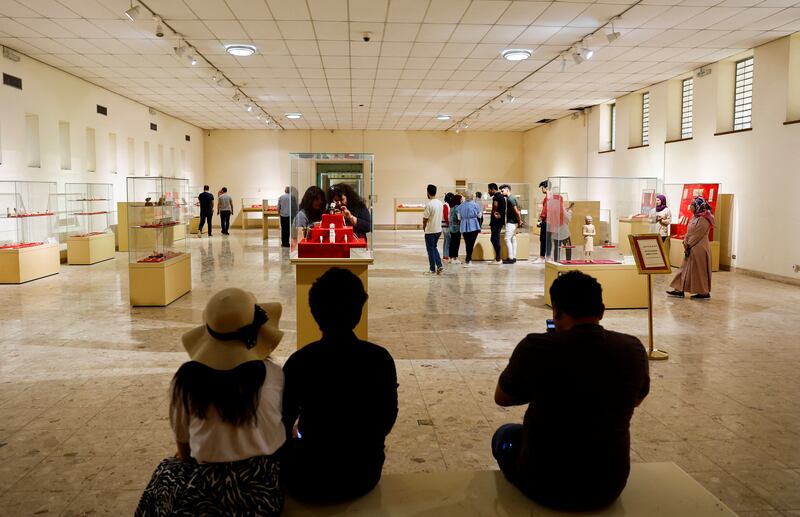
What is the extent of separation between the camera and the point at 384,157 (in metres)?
24.8

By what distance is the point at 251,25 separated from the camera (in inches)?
374

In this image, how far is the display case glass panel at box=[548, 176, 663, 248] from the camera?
930 cm

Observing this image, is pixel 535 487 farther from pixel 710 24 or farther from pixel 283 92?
pixel 283 92

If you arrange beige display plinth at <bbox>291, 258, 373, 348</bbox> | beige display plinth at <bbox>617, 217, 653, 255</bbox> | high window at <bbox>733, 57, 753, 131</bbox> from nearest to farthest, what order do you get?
beige display plinth at <bbox>291, 258, 373, 348</bbox> → beige display plinth at <bbox>617, 217, 653, 255</bbox> → high window at <bbox>733, 57, 753, 131</bbox>

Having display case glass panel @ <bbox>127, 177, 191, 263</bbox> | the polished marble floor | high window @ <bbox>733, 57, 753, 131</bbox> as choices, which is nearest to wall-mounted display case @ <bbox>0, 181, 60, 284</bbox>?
→ the polished marble floor

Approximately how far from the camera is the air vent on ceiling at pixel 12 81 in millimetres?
10977

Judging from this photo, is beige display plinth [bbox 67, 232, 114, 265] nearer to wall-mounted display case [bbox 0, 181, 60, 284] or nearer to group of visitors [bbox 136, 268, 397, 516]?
wall-mounted display case [bbox 0, 181, 60, 284]

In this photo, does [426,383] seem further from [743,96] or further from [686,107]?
[686,107]

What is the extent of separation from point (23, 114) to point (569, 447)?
12.6 meters

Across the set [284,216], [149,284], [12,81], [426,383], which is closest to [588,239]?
[426,383]

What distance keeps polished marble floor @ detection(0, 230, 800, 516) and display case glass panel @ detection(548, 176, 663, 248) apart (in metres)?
1.50

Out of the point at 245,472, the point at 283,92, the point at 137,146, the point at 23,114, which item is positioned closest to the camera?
the point at 245,472

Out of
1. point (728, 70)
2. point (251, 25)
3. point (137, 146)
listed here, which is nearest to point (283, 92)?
point (137, 146)

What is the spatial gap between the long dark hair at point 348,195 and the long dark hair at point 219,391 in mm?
4451
